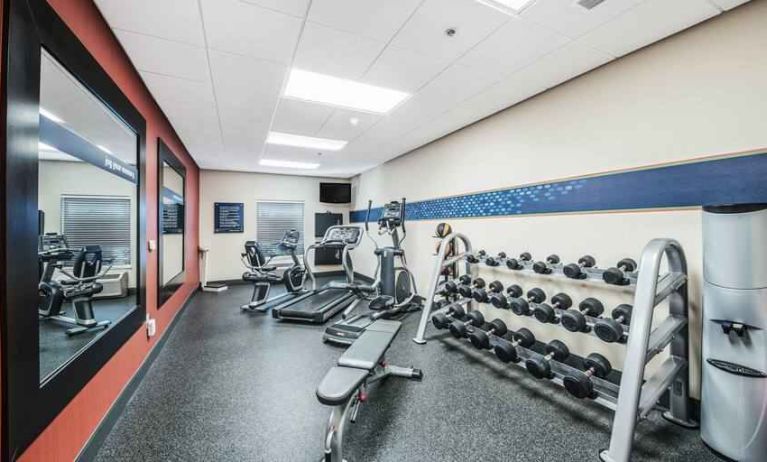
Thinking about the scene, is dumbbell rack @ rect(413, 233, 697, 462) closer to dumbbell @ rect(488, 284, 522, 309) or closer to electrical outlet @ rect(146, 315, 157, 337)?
dumbbell @ rect(488, 284, 522, 309)

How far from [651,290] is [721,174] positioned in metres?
0.96

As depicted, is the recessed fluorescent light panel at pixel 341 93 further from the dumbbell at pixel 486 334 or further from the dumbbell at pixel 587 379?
the dumbbell at pixel 587 379


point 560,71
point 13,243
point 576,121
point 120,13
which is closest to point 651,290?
point 576,121


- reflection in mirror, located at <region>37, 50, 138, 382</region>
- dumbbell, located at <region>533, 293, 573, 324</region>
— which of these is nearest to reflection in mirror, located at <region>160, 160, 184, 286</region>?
reflection in mirror, located at <region>37, 50, 138, 382</region>

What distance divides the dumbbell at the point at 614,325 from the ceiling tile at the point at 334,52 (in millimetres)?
2466

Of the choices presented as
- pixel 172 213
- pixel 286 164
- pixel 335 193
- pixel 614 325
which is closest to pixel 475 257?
pixel 614 325

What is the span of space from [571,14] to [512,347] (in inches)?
93.0

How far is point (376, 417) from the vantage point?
6.53 feet

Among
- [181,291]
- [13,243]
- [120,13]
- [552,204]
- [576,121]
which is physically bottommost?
[181,291]

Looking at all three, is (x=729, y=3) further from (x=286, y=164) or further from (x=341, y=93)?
(x=286, y=164)

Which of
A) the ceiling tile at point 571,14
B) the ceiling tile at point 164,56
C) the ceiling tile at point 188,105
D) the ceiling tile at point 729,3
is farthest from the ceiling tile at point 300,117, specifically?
the ceiling tile at point 729,3

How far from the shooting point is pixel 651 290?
160 centimetres

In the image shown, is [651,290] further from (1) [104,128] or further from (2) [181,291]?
(2) [181,291]

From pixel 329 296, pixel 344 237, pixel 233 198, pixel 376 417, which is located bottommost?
pixel 376 417
